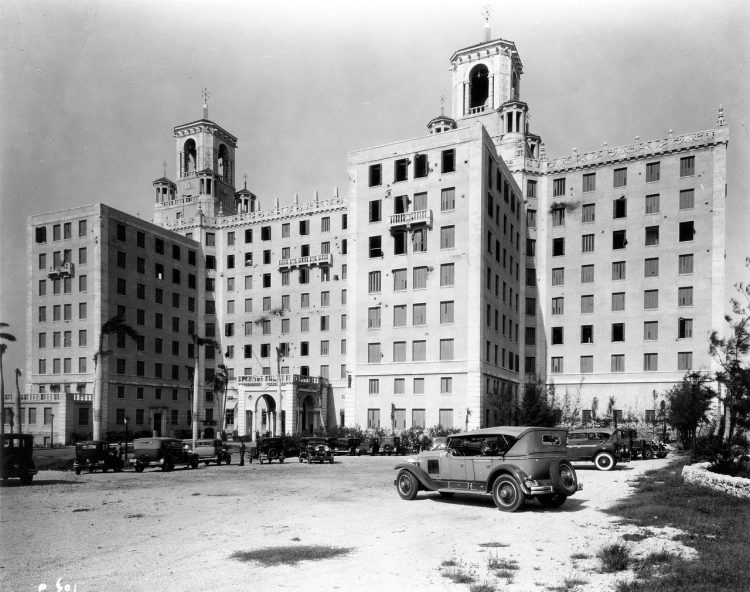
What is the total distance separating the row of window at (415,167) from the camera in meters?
51.2

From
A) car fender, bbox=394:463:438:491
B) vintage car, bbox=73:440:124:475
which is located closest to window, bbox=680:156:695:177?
car fender, bbox=394:463:438:491

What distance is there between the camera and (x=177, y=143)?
288 ft

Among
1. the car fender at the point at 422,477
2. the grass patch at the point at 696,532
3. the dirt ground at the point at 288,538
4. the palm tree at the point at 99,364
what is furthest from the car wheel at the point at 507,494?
the palm tree at the point at 99,364

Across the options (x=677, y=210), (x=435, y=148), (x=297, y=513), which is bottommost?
(x=297, y=513)

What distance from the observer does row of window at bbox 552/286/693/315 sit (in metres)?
56.0

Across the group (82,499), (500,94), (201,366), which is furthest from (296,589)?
(201,366)

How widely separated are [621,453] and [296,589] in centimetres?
2910

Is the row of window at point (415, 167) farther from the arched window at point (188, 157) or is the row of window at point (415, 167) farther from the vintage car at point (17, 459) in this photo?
the arched window at point (188, 157)

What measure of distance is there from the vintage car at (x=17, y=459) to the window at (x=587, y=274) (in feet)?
167

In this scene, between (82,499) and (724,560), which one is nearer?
(724,560)

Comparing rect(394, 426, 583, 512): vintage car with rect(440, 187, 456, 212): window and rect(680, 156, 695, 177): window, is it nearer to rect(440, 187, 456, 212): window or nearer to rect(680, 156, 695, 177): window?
rect(440, 187, 456, 212): window

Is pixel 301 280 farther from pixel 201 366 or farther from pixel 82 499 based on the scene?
pixel 82 499

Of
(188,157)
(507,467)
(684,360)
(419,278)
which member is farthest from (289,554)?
(188,157)

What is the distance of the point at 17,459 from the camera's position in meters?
21.8
